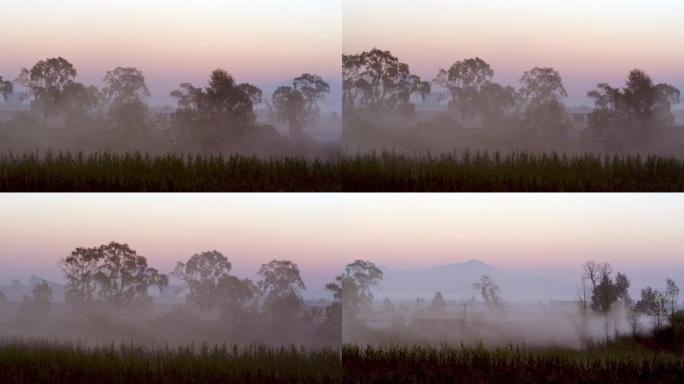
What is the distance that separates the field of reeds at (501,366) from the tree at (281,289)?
1.42 ft

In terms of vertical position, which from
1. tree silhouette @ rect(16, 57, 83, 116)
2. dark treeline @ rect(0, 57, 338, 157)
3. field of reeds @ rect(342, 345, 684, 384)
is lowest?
field of reeds @ rect(342, 345, 684, 384)

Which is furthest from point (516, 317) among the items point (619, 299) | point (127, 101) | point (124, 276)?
point (127, 101)

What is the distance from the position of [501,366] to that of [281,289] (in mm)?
1475

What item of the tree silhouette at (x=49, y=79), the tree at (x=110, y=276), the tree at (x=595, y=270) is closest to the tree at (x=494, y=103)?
the tree at (x=595, y=270)

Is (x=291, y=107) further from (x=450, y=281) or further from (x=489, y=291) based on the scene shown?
(x=489, y=291)

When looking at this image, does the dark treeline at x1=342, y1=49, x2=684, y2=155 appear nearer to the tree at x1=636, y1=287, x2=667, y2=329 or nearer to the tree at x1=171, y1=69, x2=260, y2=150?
the tree at x1=171, y1=69, x2=260, y2=150

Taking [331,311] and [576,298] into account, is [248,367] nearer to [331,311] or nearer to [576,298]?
[331,311]

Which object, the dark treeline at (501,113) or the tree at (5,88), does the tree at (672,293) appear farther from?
the tree at (5,88)

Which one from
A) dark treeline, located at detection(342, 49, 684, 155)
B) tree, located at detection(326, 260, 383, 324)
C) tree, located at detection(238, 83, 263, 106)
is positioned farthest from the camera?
tree, located at detection(238, 83, 263, 106)

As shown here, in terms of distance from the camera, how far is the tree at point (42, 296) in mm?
6363

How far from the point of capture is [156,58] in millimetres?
6379

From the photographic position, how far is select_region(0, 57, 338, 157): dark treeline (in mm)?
6348

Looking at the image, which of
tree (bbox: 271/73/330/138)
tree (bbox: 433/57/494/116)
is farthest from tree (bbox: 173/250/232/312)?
tree (bbox: 433/57/494/116)

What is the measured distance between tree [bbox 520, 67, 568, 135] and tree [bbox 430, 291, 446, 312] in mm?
1241
